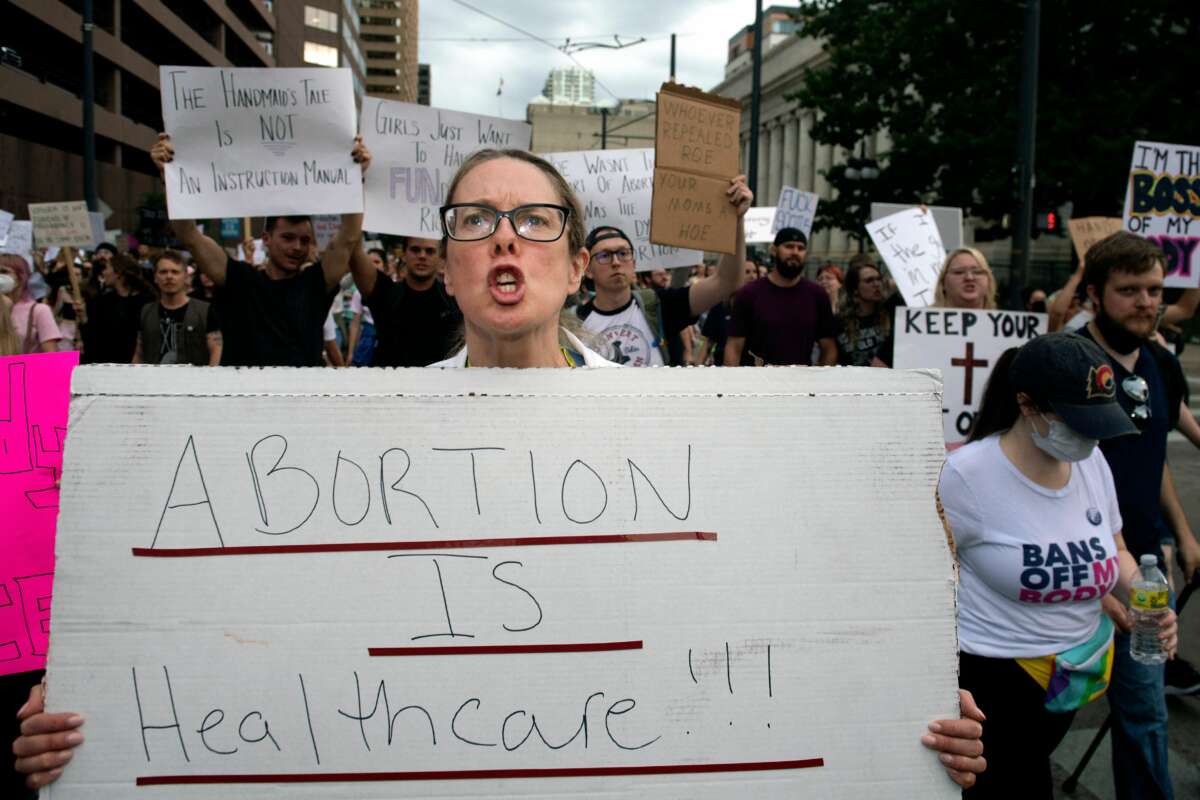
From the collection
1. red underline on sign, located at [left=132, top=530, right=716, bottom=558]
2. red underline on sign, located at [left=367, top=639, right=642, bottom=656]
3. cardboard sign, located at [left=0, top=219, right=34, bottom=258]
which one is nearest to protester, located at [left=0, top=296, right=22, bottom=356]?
red underline on sign, located at [left=132, top=530, right=716, bottom=558]

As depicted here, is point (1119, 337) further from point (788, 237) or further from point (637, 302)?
point (788, 237)

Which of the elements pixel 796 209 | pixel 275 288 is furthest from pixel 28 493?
pixel 796 209

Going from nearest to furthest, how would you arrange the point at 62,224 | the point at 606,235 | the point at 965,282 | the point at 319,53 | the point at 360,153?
the point at 360,153
the point at 606,235
the point at 965,282
the point at 62,224
the point at 319,53

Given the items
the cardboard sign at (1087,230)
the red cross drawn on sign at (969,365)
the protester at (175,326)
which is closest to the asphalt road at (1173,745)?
the red cross drawn on sign at (969,365)

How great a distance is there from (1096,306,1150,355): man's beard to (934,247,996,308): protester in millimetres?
1193

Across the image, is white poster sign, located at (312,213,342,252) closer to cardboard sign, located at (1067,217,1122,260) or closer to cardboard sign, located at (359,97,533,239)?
cardboard sign, located at (359,97,533,239)

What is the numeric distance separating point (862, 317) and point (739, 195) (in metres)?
2.17

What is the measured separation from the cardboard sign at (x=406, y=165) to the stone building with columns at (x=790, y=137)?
51.5 metres

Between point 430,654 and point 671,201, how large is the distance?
306 centimetres

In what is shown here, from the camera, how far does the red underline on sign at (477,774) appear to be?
1.49 metres

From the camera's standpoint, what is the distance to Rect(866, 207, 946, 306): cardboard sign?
5961 mm

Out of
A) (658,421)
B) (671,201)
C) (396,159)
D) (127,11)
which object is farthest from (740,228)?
A: (127,11)

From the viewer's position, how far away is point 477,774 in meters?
1.51

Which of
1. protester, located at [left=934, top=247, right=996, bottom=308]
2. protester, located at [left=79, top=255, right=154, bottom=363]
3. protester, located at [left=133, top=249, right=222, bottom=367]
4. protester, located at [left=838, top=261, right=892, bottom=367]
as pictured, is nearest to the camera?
protester, located at [left=934, top=247, right=996, bottom=308]
